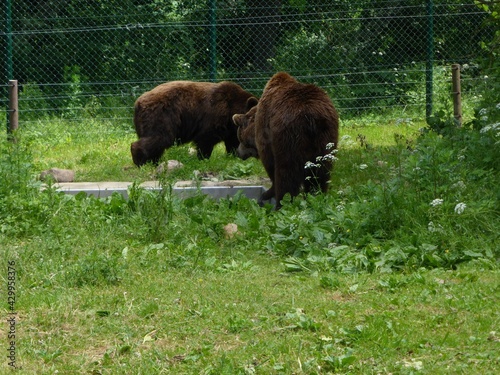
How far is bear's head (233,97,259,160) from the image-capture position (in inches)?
444

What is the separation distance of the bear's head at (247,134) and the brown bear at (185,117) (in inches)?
52.0

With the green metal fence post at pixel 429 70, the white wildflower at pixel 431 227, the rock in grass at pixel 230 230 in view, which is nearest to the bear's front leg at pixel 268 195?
the rock in grass at pixel 230 230

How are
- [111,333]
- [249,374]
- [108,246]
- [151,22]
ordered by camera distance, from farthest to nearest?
1. [151,22]
2. [108,246]
3. [111,333]
4. [249,374]

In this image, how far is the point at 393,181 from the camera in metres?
8.24

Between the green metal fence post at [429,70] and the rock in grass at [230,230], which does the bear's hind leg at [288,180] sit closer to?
the rock in grass at [230,230]

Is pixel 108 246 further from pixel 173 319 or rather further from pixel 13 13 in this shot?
pixel 13 13

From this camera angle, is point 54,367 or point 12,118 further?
point 12,118

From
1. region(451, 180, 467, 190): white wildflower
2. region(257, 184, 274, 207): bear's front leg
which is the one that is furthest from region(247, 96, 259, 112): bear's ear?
region(451, 180, 467, 190): white wildflower

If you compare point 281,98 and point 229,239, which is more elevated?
point 281,98

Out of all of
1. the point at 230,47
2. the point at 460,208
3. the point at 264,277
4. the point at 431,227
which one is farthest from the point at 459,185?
the point at 230,47

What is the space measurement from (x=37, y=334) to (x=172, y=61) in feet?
40.7

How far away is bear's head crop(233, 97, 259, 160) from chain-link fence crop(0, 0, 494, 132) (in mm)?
5161

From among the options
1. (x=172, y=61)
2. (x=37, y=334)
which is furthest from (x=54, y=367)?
(x=172, y=61)

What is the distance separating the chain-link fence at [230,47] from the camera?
55.3 feet
